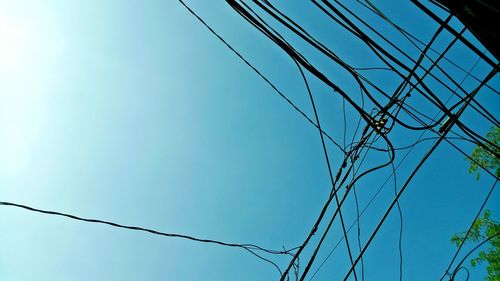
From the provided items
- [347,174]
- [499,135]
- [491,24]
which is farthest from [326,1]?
[499,135]

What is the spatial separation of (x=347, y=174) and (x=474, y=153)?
300 inches

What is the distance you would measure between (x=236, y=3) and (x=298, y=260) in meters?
2.38

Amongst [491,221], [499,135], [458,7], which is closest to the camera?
[458,7]

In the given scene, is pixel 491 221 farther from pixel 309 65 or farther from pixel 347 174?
pixel 309 65

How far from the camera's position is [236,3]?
6.69 ft

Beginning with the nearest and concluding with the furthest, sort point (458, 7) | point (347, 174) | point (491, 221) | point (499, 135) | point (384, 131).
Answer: point (458, 7) < point (384, 131) < point (347, 174) < point (491, 221) < point (499, 135)

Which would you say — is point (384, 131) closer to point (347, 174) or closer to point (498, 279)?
point (347, 174)

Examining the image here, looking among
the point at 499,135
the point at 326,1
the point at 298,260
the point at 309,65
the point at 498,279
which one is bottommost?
the point at 298,260

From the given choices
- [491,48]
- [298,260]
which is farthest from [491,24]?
[298,260]

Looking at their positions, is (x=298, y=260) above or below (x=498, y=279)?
below

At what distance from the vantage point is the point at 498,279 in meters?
7.72

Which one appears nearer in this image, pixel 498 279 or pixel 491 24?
pixel 491 24

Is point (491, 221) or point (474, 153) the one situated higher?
point (474, 153)

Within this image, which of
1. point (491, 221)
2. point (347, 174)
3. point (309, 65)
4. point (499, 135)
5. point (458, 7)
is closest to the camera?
point (458, 7)
